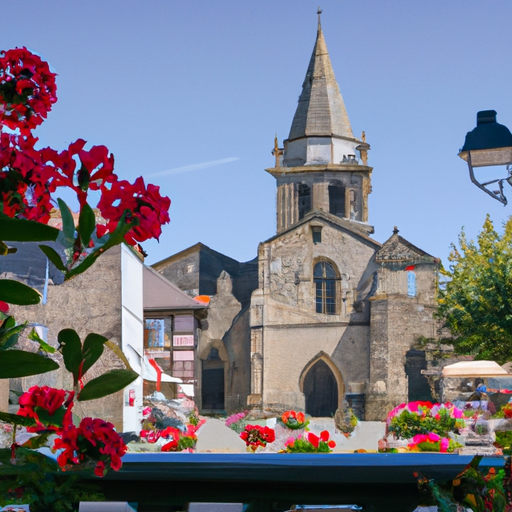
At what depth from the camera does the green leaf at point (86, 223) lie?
184 cm

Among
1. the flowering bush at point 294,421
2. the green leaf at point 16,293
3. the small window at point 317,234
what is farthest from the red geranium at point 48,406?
the small window at point 317,234

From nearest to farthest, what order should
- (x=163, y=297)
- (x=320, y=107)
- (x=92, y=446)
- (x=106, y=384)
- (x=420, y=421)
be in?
(x=106, y=384) → (x=92, y=446) → (x=420, y=421) → (x=163, y=297) → (x=320, y=107)

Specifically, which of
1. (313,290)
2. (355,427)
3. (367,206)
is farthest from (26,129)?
(367,206)

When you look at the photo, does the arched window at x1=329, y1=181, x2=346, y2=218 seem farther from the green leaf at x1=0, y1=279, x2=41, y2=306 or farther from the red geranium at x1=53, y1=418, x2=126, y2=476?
the green leaf at x1=0, y1=279, x2=41, y2=306

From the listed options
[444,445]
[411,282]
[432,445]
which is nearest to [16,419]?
[432,445]

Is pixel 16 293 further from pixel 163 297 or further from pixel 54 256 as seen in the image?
pixel 163 297

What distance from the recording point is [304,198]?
4584 centimetres

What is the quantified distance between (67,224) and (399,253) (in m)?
38.9

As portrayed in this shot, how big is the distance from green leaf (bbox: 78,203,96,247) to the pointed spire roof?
44.9 m

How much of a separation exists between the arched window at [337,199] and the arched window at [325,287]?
396 centimetres

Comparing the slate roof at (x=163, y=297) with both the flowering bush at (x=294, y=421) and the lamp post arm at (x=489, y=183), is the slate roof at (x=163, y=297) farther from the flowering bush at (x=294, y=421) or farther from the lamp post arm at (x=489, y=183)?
the lamp post arm at (x=489, y=183)

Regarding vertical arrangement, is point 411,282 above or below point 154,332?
above

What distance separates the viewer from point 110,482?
8.27 ft

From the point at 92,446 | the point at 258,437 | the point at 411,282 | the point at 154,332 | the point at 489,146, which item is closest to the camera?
the point at 92,446
